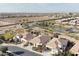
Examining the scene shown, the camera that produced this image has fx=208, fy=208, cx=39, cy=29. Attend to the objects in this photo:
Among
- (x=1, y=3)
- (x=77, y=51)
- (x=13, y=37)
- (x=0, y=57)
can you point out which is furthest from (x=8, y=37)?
(x=77, y=51)

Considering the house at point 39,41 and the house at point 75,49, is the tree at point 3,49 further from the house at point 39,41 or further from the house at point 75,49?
the house at point 75,49

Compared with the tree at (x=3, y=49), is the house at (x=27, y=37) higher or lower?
higher

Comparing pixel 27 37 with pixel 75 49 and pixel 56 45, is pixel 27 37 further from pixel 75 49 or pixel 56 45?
pixel 75 49

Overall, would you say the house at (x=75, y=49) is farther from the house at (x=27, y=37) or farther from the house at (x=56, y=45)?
the house at (x=27, y=37)

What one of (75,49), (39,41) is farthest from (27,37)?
(75,49)

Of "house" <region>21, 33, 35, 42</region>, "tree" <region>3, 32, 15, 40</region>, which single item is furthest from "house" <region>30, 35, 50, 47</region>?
"tree" <region>3, 32, 15, 40</region>

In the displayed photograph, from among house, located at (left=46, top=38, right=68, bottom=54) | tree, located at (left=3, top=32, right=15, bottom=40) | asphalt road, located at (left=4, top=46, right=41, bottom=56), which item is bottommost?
asphalt road, located at (left=4, top=46, right=41, bottom=56)

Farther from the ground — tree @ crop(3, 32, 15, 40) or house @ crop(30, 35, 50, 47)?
tree @ crop(3, 32, 15, 40)

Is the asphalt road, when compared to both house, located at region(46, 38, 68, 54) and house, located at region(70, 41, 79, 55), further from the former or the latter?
house, located at region(70, 41, 79, 55)

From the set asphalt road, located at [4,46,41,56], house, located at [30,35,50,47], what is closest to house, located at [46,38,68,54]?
house, located at [30,35,50,47]

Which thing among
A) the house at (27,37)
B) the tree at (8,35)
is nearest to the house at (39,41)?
the house at (27,37)

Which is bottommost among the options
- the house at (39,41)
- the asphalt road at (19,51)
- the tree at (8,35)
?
the asphalt road at (19,51)
